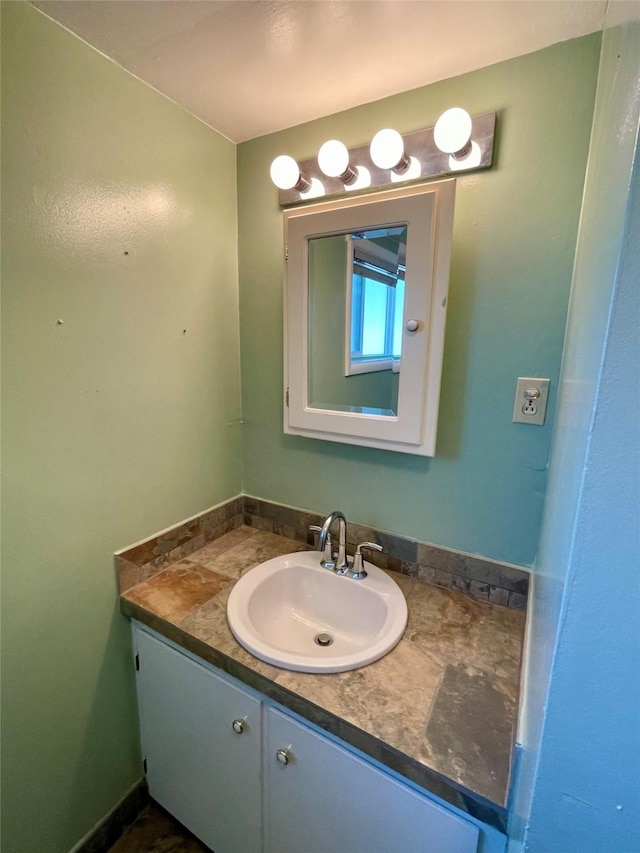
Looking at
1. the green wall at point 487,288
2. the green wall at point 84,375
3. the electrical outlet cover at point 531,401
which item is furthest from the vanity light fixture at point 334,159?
the electrical outlet cover at point 531,401

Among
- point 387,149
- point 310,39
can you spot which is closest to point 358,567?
point 387,149

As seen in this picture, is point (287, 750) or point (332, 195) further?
point (332, 195)

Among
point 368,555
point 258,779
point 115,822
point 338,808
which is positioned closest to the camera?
point 338,808

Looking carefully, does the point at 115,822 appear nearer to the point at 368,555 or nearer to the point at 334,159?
the point at 368,555

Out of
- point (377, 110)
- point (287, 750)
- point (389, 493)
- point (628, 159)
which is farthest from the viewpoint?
point (389, 493)

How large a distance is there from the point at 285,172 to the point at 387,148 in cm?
30

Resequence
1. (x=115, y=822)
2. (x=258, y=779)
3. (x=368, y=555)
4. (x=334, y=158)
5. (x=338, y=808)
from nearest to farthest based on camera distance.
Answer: (x=338, y=808)
(x=258, y=779)
(x=334, y=158)
(x=115, y=822)
(x=368, y=555)

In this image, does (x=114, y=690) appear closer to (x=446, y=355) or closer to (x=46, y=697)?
(x=46, y=697)

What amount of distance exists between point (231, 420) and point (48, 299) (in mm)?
666

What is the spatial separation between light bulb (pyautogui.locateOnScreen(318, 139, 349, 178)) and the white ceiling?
0.47 feet

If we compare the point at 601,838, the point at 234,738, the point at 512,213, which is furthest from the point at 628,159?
the point at 234,738

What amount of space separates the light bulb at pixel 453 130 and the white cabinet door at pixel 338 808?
1.32 m

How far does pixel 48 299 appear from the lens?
837 millimetres

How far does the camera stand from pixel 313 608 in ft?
3.80
